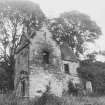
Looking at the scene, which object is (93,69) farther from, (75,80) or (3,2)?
(3,2)

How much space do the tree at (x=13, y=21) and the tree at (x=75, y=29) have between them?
18.0 feet

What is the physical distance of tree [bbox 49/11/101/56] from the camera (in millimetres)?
33625

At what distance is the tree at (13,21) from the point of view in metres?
27.3

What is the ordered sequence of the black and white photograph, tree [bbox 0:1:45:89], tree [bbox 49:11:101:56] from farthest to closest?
tree [bbox 49:11:101:56] → tree [bbox 0:1:45:89] → the black and white photograph

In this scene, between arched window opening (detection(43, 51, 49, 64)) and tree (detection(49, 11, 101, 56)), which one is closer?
arched window opening (detection(43, 51, 49, 64))

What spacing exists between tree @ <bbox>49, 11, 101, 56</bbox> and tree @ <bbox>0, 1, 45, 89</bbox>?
548 cm

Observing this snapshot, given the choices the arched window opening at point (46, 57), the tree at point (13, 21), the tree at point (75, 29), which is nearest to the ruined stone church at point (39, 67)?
the arched window opening at point (46, 57)

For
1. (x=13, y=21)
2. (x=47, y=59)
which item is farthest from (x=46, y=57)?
(x=13, y=21)

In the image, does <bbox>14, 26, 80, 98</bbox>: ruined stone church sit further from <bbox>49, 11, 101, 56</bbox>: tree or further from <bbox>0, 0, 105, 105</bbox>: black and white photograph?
<bbox>49, 11, 101, 56</bbox>: tree

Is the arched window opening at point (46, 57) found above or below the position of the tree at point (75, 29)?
below

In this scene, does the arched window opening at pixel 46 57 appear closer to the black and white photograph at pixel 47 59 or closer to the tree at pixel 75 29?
the black and white photograph at pixel 47 59

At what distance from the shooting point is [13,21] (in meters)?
29.0

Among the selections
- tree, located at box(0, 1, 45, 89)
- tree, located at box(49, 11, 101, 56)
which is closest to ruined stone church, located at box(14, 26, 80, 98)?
tree, located at box(0, 1, 45, 89)

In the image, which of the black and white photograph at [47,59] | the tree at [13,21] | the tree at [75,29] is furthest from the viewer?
the tree at [75,29]
